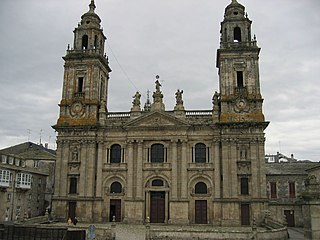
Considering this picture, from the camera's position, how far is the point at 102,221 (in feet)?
135

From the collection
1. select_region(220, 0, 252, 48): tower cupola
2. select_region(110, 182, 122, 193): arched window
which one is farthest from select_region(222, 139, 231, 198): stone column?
select_region(220, 0, 252, 48): tower cupola

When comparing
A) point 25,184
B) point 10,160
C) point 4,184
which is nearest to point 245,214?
point 25,184

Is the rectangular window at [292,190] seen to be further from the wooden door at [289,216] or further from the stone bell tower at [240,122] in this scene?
the stone bell tower at [240,122]

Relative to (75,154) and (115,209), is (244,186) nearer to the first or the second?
(115,209)

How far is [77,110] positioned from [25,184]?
10.4 m

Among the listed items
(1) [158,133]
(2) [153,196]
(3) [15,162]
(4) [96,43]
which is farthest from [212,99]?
(3) [15,162]

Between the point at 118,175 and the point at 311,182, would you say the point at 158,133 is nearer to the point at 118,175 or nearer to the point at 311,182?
the point at 118,175

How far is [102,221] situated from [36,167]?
15991 mm

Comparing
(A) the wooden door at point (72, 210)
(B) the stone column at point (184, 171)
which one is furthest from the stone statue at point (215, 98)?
(A) the wooden door at point (72, 210)

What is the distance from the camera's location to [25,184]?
4294 cm

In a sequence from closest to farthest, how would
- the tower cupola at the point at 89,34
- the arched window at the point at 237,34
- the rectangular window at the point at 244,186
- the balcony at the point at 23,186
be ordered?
the rectangular window at the point at 244,186
the balcony at the point at 23,186
the arched window at the point at 237,34
the tower cupola at the point at 89,34

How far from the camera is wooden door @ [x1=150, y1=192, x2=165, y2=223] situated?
134 feet

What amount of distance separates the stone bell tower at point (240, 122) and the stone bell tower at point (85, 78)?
14468 mm

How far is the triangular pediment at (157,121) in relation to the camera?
42.0 metres
